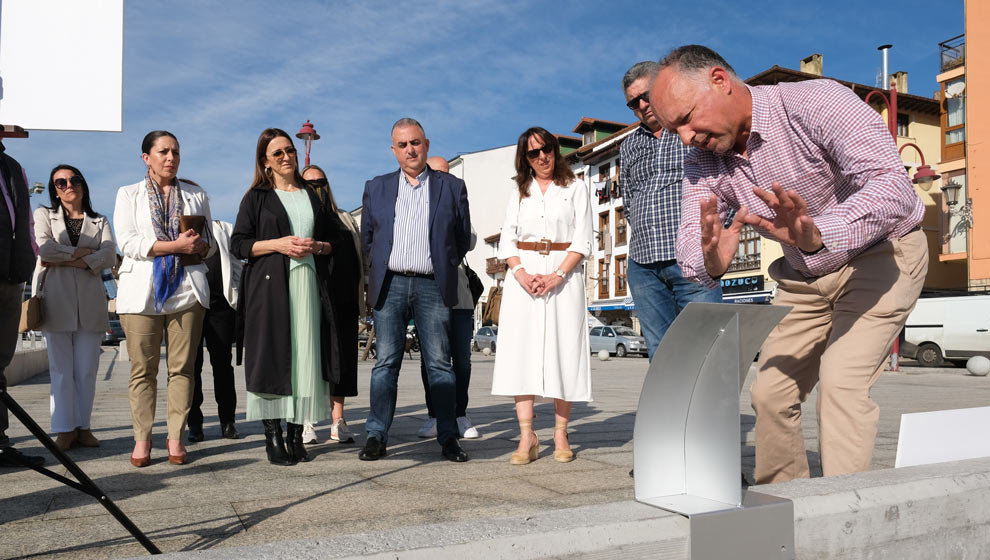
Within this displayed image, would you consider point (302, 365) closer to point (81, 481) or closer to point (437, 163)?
point (81, 481)

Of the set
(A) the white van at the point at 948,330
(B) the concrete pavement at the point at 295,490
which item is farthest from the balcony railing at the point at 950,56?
(B) the concrete pavement at the point at 295,490

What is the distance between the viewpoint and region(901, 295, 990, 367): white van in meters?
22.1

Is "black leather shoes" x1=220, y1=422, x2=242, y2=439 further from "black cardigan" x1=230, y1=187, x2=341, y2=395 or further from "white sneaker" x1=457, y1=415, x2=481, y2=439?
"white sneaker" x1=457, y1=415, x2=481, y2=439

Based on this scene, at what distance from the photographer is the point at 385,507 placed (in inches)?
132

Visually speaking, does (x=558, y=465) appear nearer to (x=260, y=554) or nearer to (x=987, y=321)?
(x=260, y=554)

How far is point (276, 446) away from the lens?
4.54m

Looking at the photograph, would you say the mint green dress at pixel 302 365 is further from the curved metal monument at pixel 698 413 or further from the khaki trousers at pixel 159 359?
the curved metal monument at pixel 698 413

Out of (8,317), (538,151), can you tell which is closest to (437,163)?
(538,151)

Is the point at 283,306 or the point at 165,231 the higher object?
the point at 165,231

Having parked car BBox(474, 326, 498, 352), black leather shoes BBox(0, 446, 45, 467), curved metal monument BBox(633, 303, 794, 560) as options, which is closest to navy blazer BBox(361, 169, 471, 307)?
black leather shoes BBox(0, 446, 45, 467)

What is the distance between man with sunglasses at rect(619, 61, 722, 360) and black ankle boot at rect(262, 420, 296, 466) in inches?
86.9

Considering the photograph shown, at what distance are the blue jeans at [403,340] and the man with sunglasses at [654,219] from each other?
1.31 metres

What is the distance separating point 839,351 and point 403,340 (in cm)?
295

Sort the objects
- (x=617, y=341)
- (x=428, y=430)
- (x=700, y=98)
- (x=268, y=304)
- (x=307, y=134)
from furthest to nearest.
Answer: (x=617, y=341), (x=307, y=134), (x=428, y=430), (x=268, y=304), (x=700, y=98)
